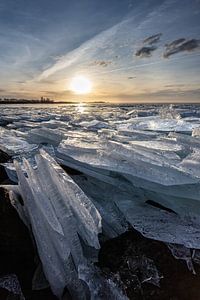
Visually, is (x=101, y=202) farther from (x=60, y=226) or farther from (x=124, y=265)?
(x=60, y=226)

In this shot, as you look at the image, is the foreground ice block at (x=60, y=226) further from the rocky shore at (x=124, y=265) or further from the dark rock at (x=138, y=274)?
the dark rock at (x=138, y=274)

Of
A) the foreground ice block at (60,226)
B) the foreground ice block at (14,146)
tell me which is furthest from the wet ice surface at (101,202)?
the foreground ice block at (14,146)

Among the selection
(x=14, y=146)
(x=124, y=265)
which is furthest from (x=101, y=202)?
(x=14, y=146)

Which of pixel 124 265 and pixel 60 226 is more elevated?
pixel 60 226

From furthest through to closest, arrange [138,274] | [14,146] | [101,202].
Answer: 1. [14,146]
2. [101,202]
3. [138,274]

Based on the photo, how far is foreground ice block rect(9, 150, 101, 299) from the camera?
1261 millimetres

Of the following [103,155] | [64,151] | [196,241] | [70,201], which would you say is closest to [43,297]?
[70,201]

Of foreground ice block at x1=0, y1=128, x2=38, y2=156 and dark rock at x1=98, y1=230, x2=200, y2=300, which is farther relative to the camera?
foreground ice block at x1=0, y1=128, x2=38, y2=156

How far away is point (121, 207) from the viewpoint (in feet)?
5.87

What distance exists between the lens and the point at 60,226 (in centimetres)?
127

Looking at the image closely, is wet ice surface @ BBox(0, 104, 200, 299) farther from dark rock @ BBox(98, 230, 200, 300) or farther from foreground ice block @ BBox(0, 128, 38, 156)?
foreground ice block @ BBox(0, 128, 38, 156)

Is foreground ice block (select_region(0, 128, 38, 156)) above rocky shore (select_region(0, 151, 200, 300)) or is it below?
above

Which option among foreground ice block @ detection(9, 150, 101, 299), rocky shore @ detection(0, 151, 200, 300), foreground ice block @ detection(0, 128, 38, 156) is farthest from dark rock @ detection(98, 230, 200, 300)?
foreground ice block @ detection(0, 128, 38, 156)

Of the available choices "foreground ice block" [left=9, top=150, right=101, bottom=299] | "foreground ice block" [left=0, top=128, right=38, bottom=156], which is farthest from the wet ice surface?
→ "foreground ice block" [left=0, top=128, right=38, bottom=156]
